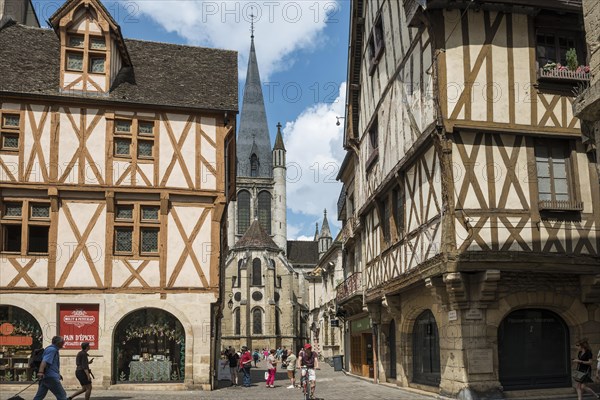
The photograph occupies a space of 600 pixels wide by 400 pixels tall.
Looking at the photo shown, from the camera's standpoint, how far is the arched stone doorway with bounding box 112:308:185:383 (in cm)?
1728

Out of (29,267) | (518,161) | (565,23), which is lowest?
(29,267)

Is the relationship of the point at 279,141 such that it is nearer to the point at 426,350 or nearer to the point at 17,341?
the point at 17,341

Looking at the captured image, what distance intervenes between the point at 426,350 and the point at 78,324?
8.99m

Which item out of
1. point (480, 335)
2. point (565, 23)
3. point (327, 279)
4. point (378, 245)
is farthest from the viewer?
point (327, 279)

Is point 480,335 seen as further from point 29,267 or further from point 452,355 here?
point 29,267

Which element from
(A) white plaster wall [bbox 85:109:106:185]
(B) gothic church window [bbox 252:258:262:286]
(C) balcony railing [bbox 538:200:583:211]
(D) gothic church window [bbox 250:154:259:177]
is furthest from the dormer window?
(D) gothic church window [bbox 250:154:259:177]

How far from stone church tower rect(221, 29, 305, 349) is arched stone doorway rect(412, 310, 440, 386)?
45.5 meters

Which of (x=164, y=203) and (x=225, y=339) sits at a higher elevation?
(x=164, y=203)

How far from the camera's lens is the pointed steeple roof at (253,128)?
272 ft

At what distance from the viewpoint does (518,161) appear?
41.2 feet

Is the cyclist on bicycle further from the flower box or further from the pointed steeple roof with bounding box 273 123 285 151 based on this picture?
the pointed steeple roof with bounding box 273 123 285 151

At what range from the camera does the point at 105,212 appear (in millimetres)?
17422

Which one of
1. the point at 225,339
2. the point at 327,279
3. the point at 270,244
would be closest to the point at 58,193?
the point at 327,279

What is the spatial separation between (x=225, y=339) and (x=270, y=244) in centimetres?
1154
